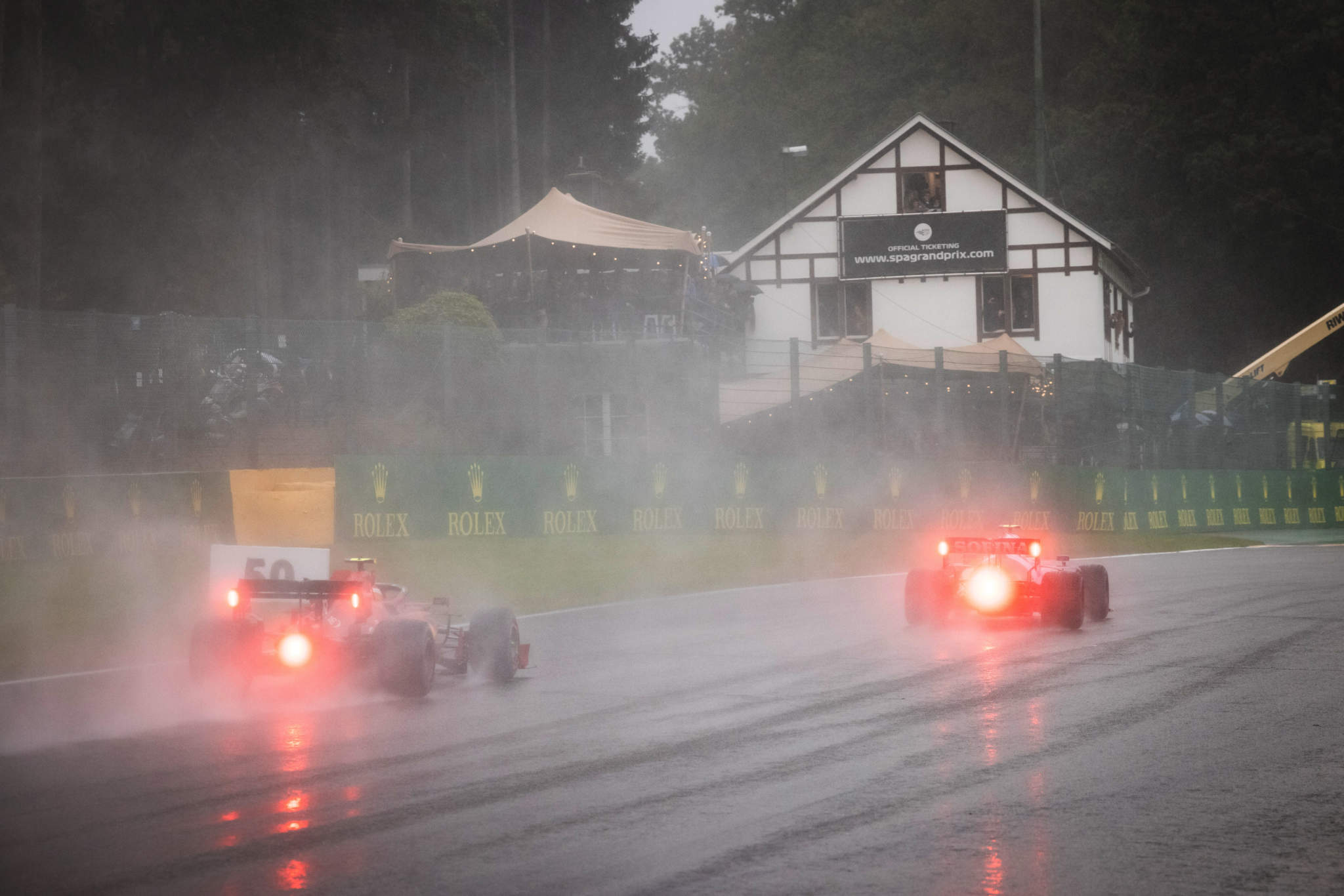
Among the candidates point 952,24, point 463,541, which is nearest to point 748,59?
point 952,24

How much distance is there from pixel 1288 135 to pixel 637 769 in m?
49.4

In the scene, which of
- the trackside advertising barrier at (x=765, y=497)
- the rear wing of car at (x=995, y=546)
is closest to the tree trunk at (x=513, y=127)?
the trackside advertising barrier at (x=765, y=497)

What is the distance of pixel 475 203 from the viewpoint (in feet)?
190

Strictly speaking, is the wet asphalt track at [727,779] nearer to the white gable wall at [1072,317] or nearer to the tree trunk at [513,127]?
the white gable wall at [1072,317]

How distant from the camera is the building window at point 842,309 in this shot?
4247 cm

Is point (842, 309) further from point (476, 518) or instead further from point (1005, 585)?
point (1005, 585)

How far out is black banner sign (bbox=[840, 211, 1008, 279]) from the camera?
41750 millimetres

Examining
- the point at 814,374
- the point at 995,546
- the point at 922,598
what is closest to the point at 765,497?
the point at 814,374

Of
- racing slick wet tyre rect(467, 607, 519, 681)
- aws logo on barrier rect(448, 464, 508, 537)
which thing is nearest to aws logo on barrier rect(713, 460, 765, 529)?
aws logo on barrier rect(448, 464, 508, 537)

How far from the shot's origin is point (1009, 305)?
1646 inches

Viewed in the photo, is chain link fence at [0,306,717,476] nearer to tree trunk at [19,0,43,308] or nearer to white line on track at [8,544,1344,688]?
white line on track at [8,544,1344,688]

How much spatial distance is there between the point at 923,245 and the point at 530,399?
23.0 m

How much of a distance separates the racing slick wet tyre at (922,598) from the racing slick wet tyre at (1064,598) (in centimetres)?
98

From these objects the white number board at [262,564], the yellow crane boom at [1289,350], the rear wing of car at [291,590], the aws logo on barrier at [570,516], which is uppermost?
the yellow crane boom at [1289,350]
